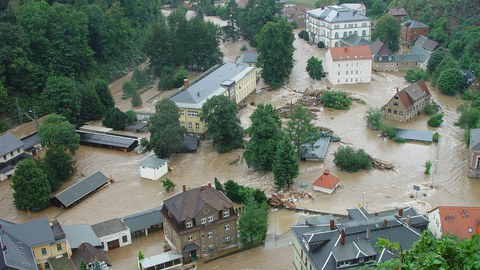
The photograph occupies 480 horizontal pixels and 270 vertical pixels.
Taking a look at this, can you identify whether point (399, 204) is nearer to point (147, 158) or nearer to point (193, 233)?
point (193, 233)

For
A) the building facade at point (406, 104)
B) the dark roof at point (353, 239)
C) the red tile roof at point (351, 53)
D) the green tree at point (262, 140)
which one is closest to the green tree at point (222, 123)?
the green tree at point (262, 140)

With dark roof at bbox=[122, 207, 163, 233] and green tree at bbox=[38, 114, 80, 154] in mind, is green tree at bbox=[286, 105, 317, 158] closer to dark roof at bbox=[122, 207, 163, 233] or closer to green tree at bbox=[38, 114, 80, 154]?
dark roof at bbox=[122, 207, 163, 233]

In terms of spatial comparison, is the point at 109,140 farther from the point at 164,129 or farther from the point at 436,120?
the point at 436,120

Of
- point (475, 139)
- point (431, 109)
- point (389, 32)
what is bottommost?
point (431, 109)

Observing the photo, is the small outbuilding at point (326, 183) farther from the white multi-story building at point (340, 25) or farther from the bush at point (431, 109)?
the white multi-story building at point (340, 25)

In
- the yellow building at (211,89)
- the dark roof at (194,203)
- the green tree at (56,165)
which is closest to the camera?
the dark roof at (194,203)

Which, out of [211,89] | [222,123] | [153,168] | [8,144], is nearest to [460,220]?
[222,123]

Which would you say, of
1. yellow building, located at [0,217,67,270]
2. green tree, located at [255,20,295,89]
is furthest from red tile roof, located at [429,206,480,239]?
green tree, located at [255,20,295,89]
